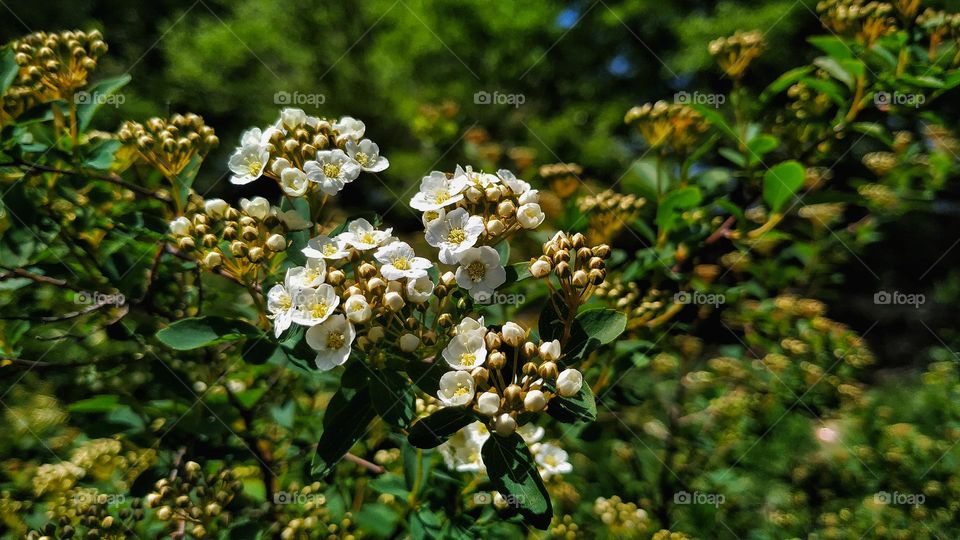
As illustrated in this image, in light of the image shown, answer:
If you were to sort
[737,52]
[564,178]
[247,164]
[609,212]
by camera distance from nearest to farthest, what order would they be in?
1. [247,164]
2. [609,212]
3. [737,52]
4. [564,178]

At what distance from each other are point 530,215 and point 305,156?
515mm

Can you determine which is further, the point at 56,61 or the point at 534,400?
the point at 56,61

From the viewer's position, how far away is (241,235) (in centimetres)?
135

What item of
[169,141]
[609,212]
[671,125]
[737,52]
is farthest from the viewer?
[737,52]

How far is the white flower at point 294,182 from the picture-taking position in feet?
4.34

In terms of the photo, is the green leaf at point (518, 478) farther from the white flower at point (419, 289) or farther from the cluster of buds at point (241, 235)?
the cluster of buds at point (241, 235)

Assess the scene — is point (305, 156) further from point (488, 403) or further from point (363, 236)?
point (488, 403)

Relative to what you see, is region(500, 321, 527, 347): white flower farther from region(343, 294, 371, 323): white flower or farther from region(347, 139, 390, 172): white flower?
region(347, 139, 390, 172): white flower

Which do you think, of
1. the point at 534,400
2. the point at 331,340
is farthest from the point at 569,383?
the point at 331,340

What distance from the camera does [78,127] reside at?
5.79ft

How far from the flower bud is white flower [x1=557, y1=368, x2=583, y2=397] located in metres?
0.04

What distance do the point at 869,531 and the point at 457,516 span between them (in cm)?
180

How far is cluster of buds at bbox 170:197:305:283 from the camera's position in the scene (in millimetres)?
1330

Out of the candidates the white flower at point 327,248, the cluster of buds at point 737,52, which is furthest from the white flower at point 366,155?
the cluster of buds at point 737,52
